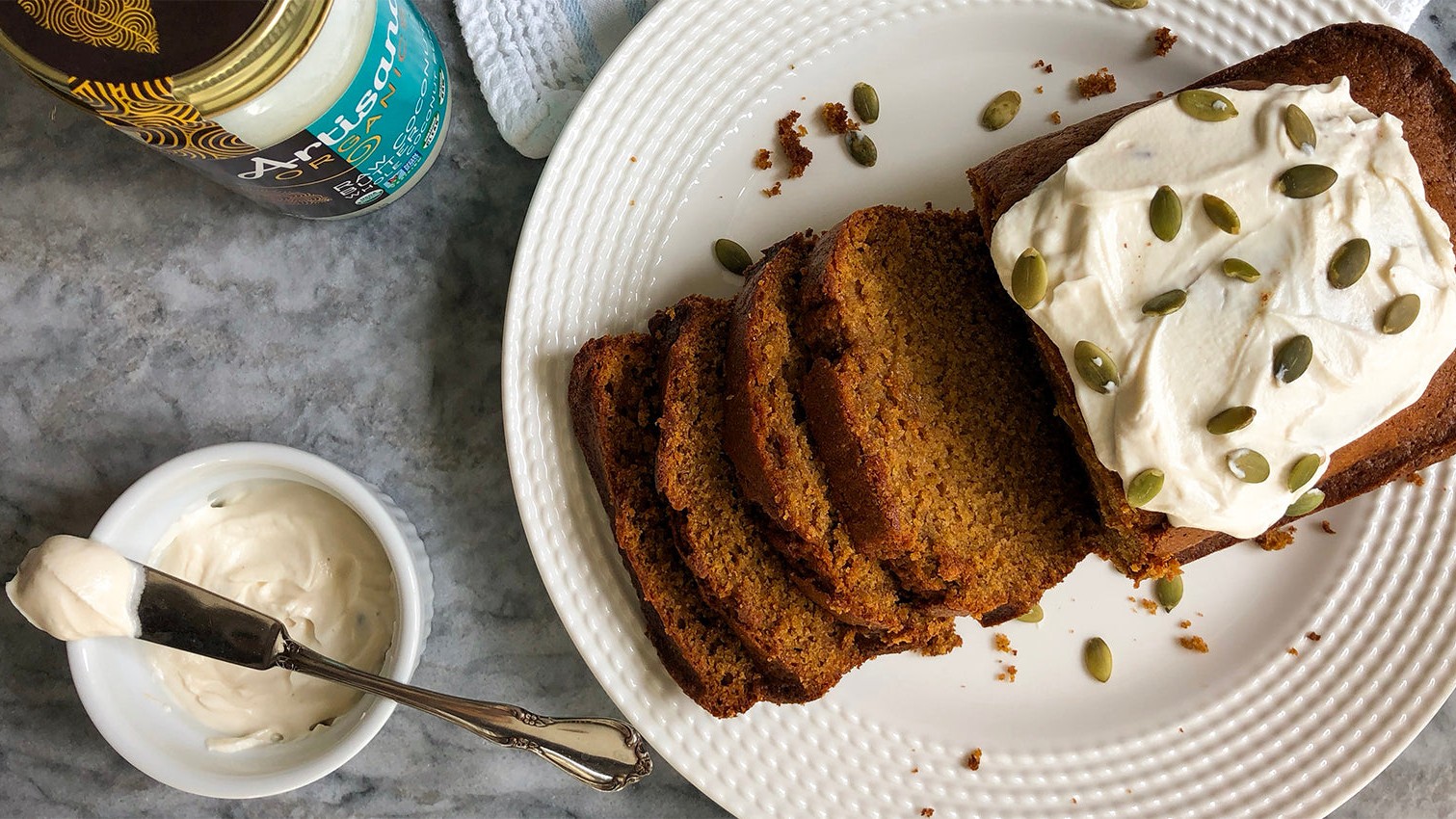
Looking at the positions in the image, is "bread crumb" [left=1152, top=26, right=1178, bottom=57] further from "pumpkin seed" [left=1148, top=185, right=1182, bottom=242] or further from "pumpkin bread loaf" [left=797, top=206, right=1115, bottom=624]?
"pumpkin seed" [left=1148, top=185, right=1182, bottom=242]

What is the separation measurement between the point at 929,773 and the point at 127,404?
2.29m

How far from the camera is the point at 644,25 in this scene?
2391 millimetres

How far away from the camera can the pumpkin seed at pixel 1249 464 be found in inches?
73.4

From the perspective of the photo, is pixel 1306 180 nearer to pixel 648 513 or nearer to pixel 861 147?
pixel 861 147

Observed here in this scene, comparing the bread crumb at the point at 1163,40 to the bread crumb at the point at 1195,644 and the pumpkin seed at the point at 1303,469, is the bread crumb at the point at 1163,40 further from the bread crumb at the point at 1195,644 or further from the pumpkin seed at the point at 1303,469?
the bread crumb at the point at 1195,644

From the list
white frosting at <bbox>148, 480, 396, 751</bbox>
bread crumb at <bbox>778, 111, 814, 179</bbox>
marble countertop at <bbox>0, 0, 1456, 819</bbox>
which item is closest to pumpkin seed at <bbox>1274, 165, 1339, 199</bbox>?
bread crumb at <bbox>778, 111, 814, 179</bbox>

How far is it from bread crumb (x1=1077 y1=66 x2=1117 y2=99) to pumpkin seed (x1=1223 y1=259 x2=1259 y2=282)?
2.94ft

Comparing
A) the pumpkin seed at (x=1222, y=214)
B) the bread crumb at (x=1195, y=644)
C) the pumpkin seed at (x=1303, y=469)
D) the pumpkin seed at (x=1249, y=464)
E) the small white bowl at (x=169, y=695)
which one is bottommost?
the bread crumb at (x=1195, y=644)

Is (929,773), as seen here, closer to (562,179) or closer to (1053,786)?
(1053,786)

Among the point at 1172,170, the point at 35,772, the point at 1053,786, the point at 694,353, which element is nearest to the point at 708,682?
the point at 694,353

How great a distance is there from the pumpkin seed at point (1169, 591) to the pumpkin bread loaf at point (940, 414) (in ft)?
1.54

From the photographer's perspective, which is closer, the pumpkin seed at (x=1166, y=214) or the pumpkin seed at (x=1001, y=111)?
the pumpkin seed at (x=1166, y=214)

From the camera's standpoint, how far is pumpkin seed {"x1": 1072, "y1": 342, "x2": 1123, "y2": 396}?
1874mm

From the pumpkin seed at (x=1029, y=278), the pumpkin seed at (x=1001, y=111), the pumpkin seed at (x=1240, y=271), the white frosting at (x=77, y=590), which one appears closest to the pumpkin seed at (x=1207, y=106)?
the pumpkin seed at (x=1240, y=271)
